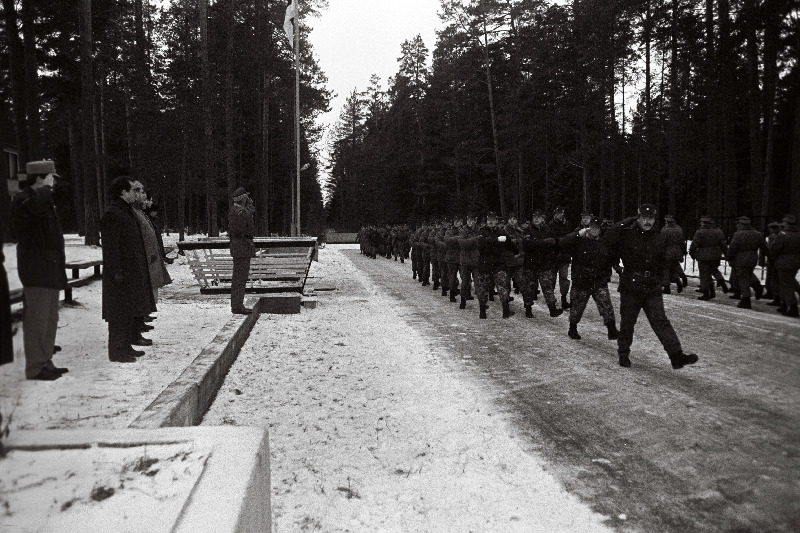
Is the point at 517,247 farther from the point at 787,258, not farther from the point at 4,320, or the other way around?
the point at 4,320

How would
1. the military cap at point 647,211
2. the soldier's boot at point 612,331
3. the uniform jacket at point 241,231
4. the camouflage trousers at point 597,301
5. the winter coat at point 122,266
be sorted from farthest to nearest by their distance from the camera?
the uniform jacket at point 241,231
the camouflage trousers at point 597,301
the soldier's boot at point 612,331
the military cap at point 647,211
the winter coat at point 122,266

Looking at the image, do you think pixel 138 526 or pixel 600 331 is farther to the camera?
pixel 600 331

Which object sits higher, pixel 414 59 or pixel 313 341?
pixel 414 59

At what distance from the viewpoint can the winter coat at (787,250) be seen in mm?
9992

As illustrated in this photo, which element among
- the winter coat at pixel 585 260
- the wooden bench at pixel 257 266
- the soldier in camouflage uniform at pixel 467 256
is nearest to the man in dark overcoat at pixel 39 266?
the winter coat at pixel 585 260

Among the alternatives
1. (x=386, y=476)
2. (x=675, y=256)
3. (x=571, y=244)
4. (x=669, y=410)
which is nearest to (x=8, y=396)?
(x=386, y=476)

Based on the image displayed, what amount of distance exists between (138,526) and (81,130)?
87 centimetres

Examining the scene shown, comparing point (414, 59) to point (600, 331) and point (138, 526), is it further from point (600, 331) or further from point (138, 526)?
point (138, 526)

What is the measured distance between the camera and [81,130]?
1456mm

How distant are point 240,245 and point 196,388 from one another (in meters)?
5.57

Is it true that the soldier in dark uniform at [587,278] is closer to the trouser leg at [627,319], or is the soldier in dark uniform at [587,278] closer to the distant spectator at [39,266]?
the trouser leg at [627,319]

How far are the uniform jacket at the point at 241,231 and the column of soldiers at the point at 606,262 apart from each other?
163 inches

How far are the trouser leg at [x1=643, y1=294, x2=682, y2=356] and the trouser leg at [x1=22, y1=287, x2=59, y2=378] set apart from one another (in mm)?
6705

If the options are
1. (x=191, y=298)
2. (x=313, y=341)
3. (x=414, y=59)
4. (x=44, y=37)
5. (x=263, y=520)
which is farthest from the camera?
(x=414, y=59)
